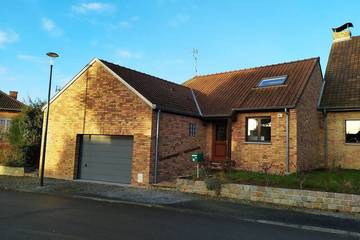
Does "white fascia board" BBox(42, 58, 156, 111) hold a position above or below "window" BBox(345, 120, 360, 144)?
above

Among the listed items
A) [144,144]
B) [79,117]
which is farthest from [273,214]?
[79,117]

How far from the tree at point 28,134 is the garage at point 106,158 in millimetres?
4457

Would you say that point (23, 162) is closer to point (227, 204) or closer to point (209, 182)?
point (209, 182)

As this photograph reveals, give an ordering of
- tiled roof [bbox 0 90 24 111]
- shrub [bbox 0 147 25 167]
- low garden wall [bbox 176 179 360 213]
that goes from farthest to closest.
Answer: tiled roof [bbox 0 90 24 111] < shrub [bbox 0 147 25 167] < low garden wall [bbox 176 179 360 213]

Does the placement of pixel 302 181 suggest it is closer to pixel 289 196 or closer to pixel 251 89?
pixel 289 196

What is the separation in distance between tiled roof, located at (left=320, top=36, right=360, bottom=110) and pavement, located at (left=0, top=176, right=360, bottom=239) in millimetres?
9358

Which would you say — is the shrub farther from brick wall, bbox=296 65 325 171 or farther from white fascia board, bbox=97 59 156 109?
brick wall, bbox=296 65 325 171

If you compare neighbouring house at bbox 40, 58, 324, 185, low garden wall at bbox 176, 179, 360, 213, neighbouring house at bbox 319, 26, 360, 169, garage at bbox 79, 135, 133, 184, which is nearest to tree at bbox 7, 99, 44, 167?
neighbouring house at bbox 40, 58, 324, 185

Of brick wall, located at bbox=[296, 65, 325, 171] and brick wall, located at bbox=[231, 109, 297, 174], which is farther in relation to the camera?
brick wall, located at bbox=[296, 65, 325, 171]

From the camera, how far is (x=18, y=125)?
64.0ft

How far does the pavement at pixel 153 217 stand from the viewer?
23.0ft

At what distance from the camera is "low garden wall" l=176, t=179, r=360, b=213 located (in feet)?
33.0

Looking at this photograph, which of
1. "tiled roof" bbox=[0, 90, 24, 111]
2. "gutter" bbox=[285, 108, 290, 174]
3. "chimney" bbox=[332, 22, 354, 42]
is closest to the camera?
"gutter" bbox=[285, 108, 290, 174]

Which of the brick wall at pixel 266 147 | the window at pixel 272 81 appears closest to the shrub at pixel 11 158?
the brick wall at pixel 266 147
